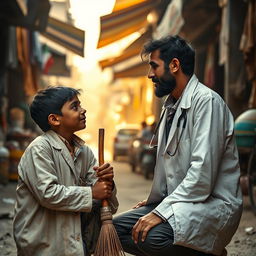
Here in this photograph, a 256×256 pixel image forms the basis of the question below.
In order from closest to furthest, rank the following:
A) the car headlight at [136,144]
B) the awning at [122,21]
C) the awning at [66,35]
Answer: the awning at [122,21], the awning at [66,35], the car headlight at [136,144]

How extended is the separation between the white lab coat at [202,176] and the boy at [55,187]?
0.44 metres

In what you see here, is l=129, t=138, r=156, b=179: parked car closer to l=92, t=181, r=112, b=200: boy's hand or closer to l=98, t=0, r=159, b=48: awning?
l=98, t=0, r=159, b=48: awning

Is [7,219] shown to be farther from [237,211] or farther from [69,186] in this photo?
[237,211]

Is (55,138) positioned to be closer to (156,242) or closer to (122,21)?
(156,242)

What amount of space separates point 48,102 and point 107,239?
91cm

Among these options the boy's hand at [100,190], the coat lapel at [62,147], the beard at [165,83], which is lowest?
the boy's hand at [100,190]

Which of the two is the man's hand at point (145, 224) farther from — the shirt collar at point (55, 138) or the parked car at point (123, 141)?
the parked car at point (123, 141)

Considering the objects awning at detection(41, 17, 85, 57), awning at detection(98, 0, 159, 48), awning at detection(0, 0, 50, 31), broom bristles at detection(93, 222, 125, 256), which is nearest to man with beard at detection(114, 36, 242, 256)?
broom bristles at detection(93, 222, 125, 256)

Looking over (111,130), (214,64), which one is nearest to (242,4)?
(214,64)

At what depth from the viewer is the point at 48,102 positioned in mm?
3215

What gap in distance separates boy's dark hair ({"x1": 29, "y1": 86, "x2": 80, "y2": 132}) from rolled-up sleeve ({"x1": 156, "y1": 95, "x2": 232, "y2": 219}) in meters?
0.83

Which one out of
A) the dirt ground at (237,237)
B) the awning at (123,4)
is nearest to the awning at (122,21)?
the awning at (123,4)

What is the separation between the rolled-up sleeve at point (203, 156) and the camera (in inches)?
113

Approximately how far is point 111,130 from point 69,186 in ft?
191
